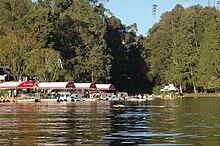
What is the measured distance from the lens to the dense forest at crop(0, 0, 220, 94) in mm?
96375

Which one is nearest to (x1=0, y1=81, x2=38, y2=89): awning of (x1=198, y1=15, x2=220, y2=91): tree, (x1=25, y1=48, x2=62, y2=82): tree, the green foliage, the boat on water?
(x1=25, y1=48, x2=62, y2=82): tree

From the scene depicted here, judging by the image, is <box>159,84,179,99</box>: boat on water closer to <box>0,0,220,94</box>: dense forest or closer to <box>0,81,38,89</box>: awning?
<box>0,0,220,94</box>: dense forest

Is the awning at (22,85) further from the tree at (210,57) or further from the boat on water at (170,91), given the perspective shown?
the tree at (210,57)

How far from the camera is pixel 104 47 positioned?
11744 centimetres

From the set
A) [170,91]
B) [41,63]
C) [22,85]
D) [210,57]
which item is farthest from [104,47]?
[22,85]

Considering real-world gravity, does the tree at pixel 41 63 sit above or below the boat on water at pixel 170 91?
above

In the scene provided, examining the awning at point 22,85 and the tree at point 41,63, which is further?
the tree at point 41,63

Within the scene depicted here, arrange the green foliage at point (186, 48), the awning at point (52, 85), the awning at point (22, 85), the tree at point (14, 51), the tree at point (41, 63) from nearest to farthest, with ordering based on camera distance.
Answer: the awning at point (22, 85) < the awning at point (52, 85) < the tree at point (41, 63) < the tree at point (14, 51) < the green foliage at point (186, 48)

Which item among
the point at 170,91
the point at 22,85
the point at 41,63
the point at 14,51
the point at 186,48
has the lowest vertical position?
the point at 170,91

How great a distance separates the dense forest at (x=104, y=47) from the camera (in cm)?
9638

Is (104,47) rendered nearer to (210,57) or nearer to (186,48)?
(186,48)

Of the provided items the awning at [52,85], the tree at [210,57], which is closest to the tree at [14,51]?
the awning at [52,85]

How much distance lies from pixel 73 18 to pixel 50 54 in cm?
2475

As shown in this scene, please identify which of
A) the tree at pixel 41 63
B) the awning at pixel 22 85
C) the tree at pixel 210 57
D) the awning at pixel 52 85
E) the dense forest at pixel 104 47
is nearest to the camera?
the awning at pixel 22 85
